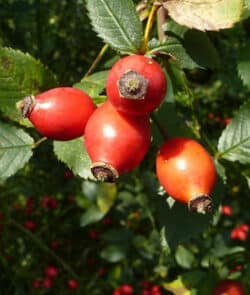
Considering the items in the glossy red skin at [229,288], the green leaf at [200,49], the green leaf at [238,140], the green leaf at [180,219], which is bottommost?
the glossy red skin at [229,288]

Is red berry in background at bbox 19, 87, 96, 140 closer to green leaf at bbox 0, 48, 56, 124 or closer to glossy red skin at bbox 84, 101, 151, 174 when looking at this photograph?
glossy red skin at bbox 84, 101, 151, 174

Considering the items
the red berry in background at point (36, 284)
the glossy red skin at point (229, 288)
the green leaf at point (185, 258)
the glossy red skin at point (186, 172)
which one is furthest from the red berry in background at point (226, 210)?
the glossy red skin at point (186, 172)

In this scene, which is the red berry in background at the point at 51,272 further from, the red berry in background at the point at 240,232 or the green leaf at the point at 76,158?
the green leaf at the point at 76,158

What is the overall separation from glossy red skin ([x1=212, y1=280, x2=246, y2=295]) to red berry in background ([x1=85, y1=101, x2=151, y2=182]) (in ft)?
3.27

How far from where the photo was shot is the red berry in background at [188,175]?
1194mm

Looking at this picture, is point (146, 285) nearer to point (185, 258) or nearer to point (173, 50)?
point (185, 258)

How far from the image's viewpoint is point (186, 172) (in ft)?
3.94

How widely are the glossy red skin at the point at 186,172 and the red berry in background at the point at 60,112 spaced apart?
198mm

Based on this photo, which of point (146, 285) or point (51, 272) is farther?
point (51, 272)

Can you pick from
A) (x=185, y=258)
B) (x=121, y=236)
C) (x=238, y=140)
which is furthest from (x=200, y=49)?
(x=121, y=236)

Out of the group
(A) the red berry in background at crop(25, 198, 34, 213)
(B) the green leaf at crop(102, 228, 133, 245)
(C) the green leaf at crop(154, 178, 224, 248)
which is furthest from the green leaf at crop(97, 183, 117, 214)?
(C) the green leaf at crop(154, 178, 224, 248)

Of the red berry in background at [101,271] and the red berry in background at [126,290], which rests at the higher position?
the red berry in background at [126,290]

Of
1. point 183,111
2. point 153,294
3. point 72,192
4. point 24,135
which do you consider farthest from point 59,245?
point 24,135

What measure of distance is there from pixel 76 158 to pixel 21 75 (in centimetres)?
28
